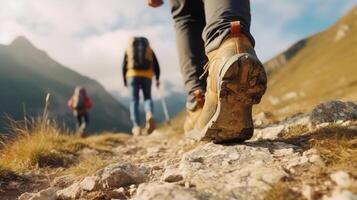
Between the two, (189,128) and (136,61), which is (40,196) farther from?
(136,61)

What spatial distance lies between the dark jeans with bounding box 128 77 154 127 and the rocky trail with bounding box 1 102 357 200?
331 inches

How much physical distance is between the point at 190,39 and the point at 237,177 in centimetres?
196

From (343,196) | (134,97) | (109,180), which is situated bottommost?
(343,196)

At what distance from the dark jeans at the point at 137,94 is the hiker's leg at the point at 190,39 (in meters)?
8.03

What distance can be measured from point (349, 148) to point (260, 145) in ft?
2.35

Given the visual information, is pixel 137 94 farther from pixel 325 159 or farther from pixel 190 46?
pixel 325 159

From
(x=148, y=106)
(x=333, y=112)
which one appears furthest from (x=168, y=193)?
(x=148, y=106)

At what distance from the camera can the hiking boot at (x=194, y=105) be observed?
420 cm

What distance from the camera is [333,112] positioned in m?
4.26

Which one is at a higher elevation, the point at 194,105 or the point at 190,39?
the point at 190,39

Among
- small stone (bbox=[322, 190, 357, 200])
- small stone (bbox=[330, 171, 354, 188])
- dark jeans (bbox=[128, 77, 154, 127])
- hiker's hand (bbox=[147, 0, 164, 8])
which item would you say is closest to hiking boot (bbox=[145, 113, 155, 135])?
dark jeans (bbox=[128, 77, 154, 127])

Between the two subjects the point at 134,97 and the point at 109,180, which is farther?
the point at 134,97

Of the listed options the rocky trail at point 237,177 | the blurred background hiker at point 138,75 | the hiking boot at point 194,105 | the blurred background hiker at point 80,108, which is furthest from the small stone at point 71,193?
the blurred background hiker at point 80,108

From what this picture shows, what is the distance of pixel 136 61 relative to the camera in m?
12.7
